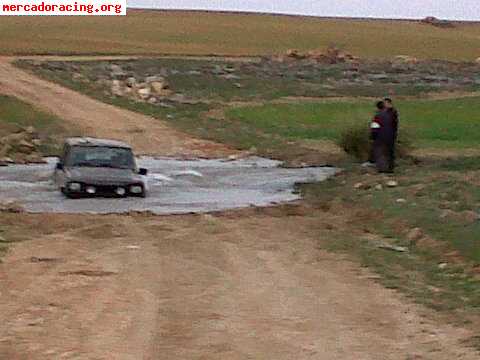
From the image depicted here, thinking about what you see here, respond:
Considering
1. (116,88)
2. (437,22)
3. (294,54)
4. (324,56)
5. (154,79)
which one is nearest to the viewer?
(116,88)

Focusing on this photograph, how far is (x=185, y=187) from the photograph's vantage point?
29906 millimetres

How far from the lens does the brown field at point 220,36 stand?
98625 millimetres

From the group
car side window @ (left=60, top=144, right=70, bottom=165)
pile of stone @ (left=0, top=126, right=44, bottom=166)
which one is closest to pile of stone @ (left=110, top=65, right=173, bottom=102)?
pile of stone @ (left=0, top=126, right=44, bottom=166)

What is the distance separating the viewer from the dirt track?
10672mm

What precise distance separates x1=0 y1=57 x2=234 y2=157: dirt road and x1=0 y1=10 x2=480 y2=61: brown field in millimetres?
25470

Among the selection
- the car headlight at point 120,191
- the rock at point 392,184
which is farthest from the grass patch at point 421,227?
the car headlight at point 120,191

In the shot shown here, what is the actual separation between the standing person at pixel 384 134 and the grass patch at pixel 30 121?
40.5ft

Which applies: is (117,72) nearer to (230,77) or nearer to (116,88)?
(230,77)

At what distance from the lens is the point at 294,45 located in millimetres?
108500

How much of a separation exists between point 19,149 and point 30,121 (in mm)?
12241

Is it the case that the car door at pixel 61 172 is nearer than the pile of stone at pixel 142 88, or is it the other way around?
the car door at pixel 61 172

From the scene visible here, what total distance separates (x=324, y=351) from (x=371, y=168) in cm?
2129

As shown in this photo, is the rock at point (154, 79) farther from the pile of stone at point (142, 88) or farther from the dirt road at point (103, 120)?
the dirt road at point (103, 120)

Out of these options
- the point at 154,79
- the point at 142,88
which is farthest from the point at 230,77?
the point at 142,88
